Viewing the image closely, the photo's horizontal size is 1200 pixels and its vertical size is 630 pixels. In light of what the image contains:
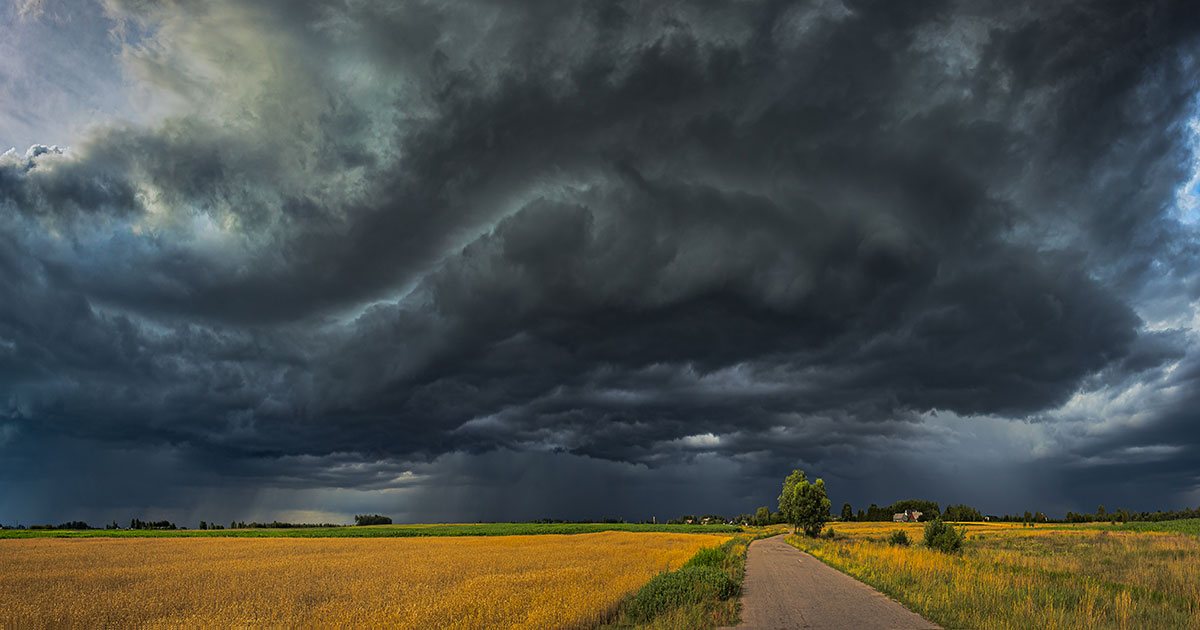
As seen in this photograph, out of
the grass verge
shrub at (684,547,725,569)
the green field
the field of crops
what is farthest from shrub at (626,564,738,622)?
the green field

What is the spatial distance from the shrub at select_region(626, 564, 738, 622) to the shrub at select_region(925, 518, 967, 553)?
26.0 metres

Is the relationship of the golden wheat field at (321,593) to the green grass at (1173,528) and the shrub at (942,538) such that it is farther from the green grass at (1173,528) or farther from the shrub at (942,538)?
the green grass at (1173,528)

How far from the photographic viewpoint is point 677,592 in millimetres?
18516

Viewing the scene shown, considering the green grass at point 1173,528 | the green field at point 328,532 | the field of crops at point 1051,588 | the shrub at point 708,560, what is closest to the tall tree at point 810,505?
the green field at point 328,532

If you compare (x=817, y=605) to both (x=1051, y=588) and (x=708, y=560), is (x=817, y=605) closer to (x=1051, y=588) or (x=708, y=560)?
(x=1051, y=588)

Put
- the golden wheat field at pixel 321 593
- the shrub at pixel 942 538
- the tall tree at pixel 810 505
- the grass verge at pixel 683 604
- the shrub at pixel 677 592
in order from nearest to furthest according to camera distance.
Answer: the grass verge at pixel 683 604 → the golden wheat field at pixel 321 593 → the shrub at pixel 677 592 → the shrub at pixel 942 538 → the tall tree at pixel 810 505

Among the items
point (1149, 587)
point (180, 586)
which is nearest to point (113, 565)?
point (180, 586)

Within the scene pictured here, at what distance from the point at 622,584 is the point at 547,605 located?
21.3ft

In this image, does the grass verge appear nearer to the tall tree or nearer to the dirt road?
the dirt road

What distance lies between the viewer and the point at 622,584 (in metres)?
23.0

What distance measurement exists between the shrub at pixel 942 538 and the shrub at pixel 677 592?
85.2ft

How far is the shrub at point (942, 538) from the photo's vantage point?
1564 inches

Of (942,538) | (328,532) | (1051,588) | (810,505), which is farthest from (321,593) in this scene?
(328,532)

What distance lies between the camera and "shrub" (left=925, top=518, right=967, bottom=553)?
39719 millimetres
